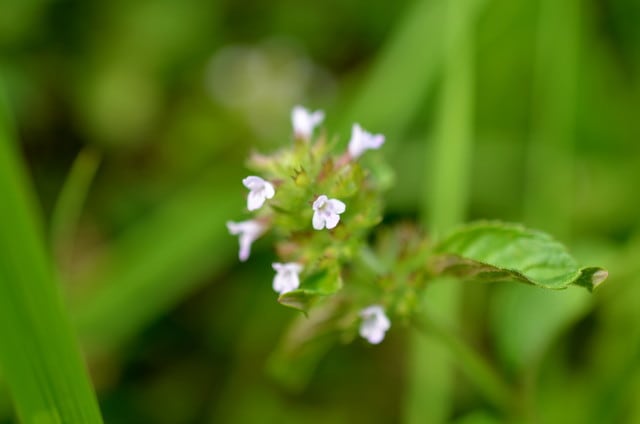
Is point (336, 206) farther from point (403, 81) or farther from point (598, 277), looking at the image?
point (403, 81)

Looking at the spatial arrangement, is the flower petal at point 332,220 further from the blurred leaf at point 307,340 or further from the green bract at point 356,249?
the blurred leaf at point 307,340

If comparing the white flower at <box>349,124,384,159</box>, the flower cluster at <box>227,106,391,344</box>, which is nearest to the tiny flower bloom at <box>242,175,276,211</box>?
the flower cluster at <box>227,106,391,344</box>

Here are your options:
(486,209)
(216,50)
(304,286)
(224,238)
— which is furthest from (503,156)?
(304,286)

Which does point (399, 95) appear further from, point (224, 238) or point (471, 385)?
point (471, 385)

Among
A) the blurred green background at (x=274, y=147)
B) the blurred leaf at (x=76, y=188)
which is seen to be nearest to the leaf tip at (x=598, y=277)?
the blurred green background at (x=274, y=147)

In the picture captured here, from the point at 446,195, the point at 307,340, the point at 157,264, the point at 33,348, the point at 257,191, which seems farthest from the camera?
the point at 157,264

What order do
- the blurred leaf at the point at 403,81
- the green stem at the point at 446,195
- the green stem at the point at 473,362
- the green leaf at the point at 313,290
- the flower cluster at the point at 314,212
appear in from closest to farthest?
the green leaf at the point at 313,290 < the flower cluster at the point at 314,212 < the green stem at the point at 473,362 < the green stem at the point at 446,195 < the blurred leaf at the point at 403,81

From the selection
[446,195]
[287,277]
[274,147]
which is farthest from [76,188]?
[287,277]
